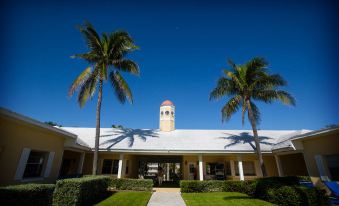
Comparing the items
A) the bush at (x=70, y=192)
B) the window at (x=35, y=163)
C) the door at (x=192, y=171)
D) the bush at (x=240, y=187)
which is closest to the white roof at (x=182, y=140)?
the door at (x=192, y=171)

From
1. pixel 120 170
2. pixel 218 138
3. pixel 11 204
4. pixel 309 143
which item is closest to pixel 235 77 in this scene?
pixel 309 143

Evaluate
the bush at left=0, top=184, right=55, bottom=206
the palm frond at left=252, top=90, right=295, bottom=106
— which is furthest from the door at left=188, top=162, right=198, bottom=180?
the bush at left=0, top=184, right=55, bottom=206

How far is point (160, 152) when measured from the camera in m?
16.3

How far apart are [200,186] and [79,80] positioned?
41.4ft

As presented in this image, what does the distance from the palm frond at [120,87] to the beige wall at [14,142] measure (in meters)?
6.17

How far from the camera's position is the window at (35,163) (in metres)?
10.8

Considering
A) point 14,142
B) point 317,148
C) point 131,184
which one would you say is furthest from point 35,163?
point 317,148

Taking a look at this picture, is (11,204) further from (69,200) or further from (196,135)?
(196,135)

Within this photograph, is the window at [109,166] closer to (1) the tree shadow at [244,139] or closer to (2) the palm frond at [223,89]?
(1) the tree shadow at [244,139]

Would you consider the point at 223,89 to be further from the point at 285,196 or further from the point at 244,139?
the point at 285,196

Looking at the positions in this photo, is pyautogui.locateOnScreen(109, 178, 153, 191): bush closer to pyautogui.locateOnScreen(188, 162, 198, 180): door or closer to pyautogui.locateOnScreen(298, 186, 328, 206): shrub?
pyautogui.locateOnScreen(188, 162, 198, 180): door

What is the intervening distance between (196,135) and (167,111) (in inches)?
215

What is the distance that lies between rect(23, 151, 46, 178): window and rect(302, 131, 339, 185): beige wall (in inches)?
686

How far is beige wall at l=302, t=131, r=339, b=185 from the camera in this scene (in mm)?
10430
